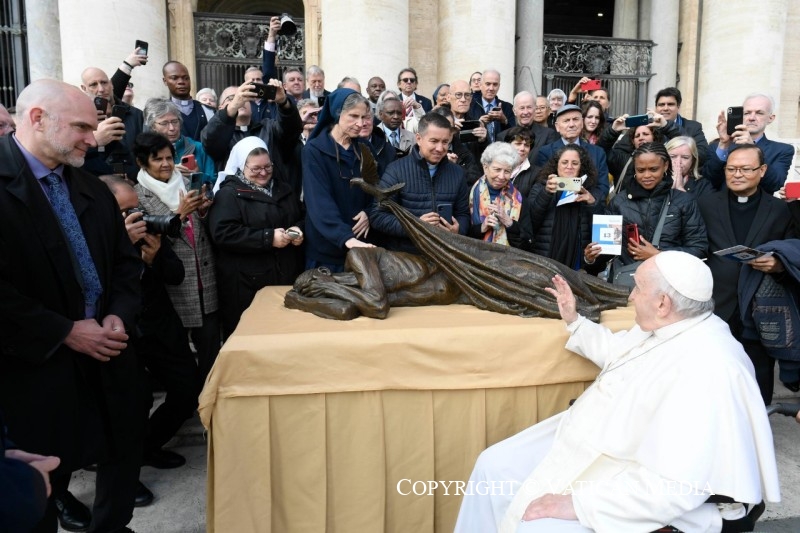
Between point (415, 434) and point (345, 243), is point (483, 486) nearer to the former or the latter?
point (415, 434)

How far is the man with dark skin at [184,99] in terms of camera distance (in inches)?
200

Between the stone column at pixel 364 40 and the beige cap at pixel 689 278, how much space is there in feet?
20.3

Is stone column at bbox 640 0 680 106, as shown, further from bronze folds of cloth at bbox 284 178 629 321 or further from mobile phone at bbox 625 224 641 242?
bronze folds of cloth at bbox 284 178 629 321

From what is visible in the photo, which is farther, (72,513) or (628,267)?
(628,267)

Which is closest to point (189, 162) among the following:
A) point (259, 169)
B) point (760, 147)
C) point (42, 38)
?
point (259, 169)

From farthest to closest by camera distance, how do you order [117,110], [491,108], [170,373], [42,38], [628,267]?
[42,38]
[491,108]
[117,110]
[628,267]
[170,373]

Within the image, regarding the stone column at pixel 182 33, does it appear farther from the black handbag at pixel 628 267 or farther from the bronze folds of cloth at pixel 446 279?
the black handbag at pixel 628 267

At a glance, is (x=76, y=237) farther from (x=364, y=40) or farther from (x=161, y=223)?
(x=364, y=40)

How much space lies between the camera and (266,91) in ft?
13.3

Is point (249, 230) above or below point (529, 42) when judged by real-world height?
below

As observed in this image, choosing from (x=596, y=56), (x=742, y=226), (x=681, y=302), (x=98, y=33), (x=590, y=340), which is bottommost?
(x=590, y=340)

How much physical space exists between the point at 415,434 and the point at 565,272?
122cm

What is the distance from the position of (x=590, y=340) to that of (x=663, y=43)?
9.79m

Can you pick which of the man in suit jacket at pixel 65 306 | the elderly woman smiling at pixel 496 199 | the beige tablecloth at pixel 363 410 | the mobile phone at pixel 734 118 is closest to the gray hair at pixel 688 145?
the mobile phone at pixel 734 118
